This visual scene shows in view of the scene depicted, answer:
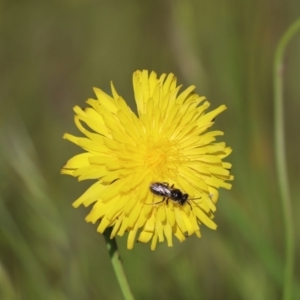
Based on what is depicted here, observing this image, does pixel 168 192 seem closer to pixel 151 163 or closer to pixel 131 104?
pixel 151 163

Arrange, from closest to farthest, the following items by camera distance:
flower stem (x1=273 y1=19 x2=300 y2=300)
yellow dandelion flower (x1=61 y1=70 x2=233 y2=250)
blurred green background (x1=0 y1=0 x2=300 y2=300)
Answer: yellow dandelion flower (x1=61 y1=70 x2=233 y2=250) < flower stem (x1=273 y1=19 x2=300 y2=300) < blurred green background (x1=0 y1=0 x2=300 y2=300)

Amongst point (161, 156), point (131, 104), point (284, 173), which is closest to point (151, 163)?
point (161, 156)

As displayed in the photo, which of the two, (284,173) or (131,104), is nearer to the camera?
(284,173)

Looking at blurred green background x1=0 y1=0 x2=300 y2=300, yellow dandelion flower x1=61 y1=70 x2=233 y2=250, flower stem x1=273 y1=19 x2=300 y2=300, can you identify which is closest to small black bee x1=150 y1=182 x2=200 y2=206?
yellow dandelion flower x1=61 y1=70 x2=233 y2=250

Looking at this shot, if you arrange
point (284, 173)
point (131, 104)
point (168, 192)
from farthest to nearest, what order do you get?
point (131, 104), point (284, 173), point (168, 192)

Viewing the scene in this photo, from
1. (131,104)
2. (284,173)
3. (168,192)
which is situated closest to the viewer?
(168,192)

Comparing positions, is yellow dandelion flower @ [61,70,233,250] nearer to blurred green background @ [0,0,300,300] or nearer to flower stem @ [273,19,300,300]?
flower stem @ [273,19,300,300]
